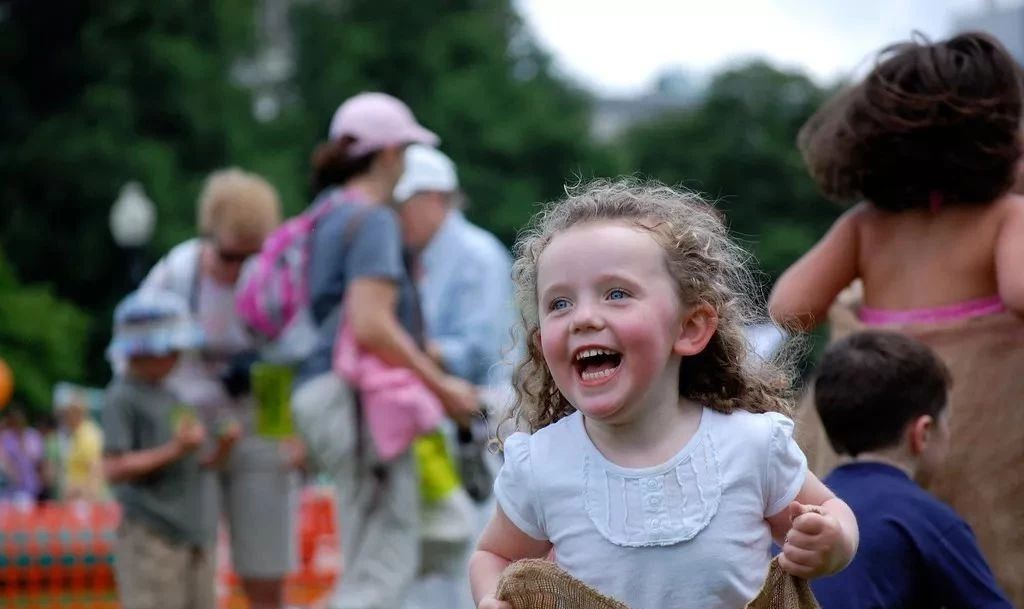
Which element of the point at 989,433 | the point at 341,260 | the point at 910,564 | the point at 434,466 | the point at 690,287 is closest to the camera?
the point at 690,287

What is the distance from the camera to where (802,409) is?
15.5ft

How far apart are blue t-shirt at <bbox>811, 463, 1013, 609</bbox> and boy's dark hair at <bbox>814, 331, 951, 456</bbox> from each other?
25 centimetres

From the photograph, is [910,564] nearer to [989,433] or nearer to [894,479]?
[894,479]

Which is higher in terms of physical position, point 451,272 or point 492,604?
point 451,272

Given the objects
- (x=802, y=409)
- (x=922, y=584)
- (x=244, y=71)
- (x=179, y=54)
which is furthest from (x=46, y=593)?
(x=244, y=71)

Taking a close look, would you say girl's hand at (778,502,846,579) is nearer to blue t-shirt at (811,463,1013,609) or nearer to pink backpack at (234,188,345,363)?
blue t-shirt at (811,463,1013,609)

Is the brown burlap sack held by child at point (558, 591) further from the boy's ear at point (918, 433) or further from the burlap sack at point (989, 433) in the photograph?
the burlap sack at point (989, 433)

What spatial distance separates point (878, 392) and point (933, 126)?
2.82ft

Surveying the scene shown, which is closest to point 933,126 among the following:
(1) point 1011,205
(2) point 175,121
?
(1) point 1011,205

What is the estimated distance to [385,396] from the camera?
20.8ft

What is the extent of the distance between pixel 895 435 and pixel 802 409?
2.24ft

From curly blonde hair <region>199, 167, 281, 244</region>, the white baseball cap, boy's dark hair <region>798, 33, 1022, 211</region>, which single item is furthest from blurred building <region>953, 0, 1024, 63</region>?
boy's dark hair <region>798, 33, 1022, 211</region>

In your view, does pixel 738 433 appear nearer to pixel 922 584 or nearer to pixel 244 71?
pixel 922 584

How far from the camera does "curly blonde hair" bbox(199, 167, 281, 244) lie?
7281mm
